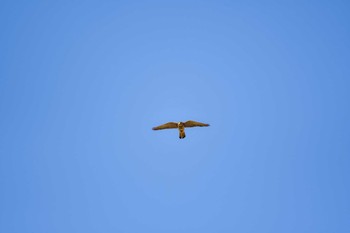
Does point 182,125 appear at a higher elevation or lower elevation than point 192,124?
lower

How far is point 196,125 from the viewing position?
43.2 meters

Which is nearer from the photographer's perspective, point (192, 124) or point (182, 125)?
point (182, 125)

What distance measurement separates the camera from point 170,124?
4319 centimetres

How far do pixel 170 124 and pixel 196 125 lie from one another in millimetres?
3214
